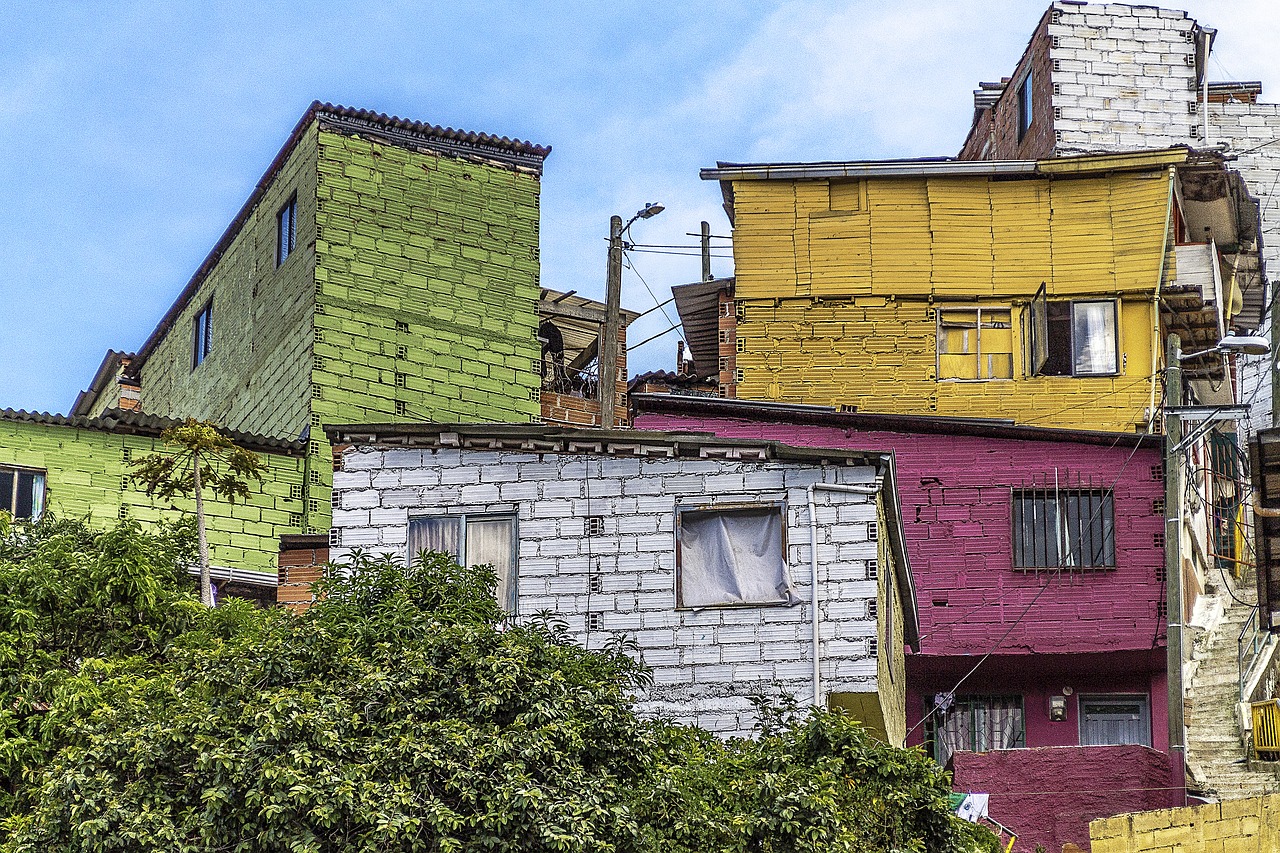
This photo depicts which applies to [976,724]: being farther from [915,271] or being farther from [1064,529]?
[915,271]

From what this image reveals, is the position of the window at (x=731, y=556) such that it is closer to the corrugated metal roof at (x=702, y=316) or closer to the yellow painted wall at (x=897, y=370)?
the yellow painted wall at (x=897, y=370)

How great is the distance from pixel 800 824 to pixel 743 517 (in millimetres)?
6513

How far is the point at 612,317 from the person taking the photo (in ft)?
114

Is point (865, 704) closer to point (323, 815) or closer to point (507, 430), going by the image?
point (507, 430)

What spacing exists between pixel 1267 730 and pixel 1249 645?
5909 mm

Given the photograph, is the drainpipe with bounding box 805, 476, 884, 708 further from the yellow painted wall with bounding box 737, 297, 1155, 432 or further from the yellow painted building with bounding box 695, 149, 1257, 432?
the yellow painted building with bounding box 695, 149, 1257, 432

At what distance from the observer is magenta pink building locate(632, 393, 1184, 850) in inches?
1265

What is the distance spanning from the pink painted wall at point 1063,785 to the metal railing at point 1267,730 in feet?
7.98

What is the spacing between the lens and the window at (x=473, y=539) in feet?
74.4

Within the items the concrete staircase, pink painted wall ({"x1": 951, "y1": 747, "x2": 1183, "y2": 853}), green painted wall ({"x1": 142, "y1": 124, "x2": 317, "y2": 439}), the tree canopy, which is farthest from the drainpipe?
green painted wall ({"x1": 142, "y1": 124, "x2": 317, "y2": 439})

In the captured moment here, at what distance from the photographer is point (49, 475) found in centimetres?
3234

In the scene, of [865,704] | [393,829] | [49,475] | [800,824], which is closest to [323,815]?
[393,829]

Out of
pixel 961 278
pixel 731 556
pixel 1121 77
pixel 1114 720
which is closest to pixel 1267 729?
pixel 1114 720

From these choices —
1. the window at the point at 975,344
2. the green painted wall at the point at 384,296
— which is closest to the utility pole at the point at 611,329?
the green painted wall at the point at 384,296
